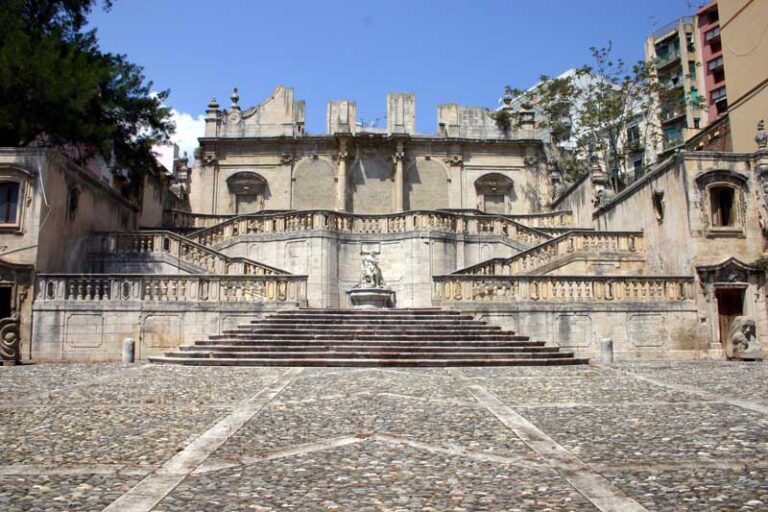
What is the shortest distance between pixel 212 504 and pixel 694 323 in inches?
713

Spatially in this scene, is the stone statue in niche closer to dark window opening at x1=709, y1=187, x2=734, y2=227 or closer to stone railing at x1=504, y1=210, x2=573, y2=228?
dark window opening at x1=709, y1=187, x2=734, y2=227

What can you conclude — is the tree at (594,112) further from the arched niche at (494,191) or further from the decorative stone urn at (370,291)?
the decorative stone urn at (370,291)

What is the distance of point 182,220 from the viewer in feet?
102

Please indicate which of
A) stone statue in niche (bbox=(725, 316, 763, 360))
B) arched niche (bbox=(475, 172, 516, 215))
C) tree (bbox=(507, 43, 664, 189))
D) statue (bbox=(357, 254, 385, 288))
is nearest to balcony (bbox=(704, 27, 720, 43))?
tree (bbox=(507, 43, 664, 189))

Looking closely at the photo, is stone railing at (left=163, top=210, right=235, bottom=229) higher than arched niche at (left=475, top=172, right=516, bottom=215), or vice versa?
arched niche at (left=475, top=172, right=516, bottom=215)

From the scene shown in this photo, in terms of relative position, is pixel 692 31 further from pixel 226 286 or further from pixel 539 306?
pixel 226 286

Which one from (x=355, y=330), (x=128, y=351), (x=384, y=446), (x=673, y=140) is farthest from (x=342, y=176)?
(x=384, y=446)

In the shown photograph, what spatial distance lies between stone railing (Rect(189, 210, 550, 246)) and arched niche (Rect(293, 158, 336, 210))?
11248 mm

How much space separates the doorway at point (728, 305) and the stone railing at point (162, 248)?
1429cm

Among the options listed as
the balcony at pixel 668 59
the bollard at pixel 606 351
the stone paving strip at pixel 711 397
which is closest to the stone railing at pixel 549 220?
the bollard at pixel 606 351

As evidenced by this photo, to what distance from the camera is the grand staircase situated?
15.5 metres

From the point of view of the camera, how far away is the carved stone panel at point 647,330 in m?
18.9

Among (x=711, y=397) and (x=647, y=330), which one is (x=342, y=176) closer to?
(x=647, y=330)

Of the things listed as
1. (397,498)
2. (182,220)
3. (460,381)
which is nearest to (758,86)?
(460,381)
